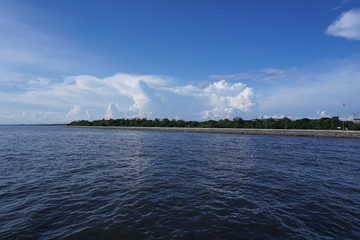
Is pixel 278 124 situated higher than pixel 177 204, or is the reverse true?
pixel 278 124

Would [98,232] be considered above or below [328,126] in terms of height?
below

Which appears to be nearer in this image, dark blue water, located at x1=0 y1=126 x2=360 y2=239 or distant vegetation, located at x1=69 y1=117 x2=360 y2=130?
dark blue water, located at x1=0 y1=126 x2=360 y2=239

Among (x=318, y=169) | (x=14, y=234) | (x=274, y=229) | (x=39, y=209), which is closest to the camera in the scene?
(x=14, y=234)

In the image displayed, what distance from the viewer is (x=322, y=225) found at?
884cm

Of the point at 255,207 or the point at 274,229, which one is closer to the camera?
the point at 274,229

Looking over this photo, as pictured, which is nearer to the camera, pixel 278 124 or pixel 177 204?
pixel 177 204

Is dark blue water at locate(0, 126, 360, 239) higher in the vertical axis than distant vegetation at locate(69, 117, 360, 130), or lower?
lower

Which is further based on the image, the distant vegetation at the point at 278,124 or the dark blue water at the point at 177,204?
the distant vegetation at the point at 278,124

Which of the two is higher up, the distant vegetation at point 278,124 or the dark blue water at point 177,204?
the distant vegetation at point 278,124

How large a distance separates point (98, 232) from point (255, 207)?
28.0 ft

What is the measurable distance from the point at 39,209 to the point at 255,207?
12.5m

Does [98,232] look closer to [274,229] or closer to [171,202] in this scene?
[171,202]

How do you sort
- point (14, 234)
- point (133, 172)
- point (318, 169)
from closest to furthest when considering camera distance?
1. point (14, 234)
2. point (133, 172)
3. point (318, 169)

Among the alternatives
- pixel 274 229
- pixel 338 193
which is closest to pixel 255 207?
pixel 274 229
